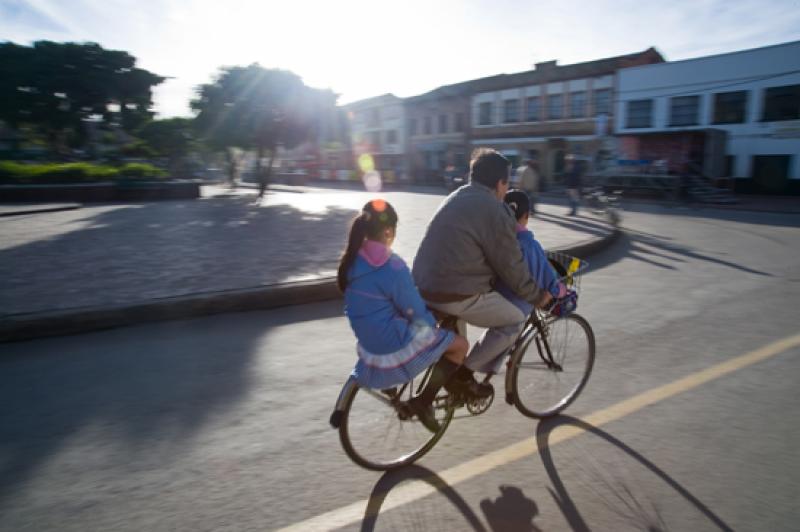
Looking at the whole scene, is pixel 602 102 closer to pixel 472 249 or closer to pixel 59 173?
pixel 59 173

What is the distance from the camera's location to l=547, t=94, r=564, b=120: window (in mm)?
35812

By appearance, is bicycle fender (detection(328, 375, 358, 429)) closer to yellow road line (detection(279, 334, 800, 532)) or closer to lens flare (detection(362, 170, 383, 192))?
yellow road line (detection(279, 334, 800, 532))

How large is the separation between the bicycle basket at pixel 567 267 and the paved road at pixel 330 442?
2.97 ft

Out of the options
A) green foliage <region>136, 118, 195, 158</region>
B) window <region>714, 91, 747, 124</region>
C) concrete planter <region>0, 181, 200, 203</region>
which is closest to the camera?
concrete planter <region>0, 181, 200, 203</region>

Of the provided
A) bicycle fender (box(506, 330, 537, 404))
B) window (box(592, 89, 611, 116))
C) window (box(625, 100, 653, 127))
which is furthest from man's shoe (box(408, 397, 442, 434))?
window (box(592, 89, 611, 116))

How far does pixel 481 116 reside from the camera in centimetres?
4212

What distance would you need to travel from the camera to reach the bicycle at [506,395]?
Result: 2.95m

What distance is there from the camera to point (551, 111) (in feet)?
120

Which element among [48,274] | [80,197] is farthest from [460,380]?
[80,197]

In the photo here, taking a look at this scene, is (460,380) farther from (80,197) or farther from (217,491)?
(80,197)

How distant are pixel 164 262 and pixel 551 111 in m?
33.6

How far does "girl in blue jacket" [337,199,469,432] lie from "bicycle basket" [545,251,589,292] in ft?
3.20

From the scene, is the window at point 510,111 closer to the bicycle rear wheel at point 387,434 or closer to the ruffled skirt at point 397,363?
the bicycle rear wheel at point 387,434

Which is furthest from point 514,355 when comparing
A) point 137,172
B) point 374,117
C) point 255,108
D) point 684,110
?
point 374,117
